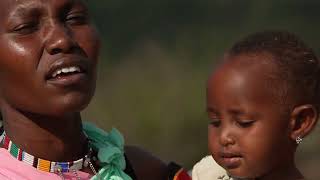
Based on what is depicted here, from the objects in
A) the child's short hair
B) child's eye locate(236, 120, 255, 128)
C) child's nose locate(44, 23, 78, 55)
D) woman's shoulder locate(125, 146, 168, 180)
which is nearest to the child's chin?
child's eye locate(236, 120, 255, 128)

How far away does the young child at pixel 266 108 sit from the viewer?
3201 mm

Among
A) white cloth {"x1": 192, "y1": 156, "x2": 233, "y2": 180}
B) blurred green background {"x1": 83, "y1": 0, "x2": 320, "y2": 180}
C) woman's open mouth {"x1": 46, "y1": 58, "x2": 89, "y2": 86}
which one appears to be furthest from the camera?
blurred green background {"x1": 83, "y1": 0, "x2": 320, "y2": 180}

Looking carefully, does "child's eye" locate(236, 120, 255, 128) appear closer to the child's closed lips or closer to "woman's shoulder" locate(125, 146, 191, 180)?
the child's closed lips

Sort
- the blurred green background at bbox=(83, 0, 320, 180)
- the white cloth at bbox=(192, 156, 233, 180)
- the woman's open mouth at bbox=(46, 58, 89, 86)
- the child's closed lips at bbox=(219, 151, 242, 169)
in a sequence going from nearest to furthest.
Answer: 1. the woman's open mouth at bbox=(46, 58, 89, 86)
2. the child's closed lips at bbox=(219, 151, 242, 169)
3. the white cloth at bbox=(192, 156, 233, 180)
4. the blurred green background at bbox=(83, 0, 320, 180)

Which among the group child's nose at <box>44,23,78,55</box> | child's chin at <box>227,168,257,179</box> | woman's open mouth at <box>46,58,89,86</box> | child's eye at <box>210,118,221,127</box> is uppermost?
child's nose at <box>44,23,78,55</box>

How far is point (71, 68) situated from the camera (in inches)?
125

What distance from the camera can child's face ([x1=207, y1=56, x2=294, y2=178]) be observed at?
3.20 meters

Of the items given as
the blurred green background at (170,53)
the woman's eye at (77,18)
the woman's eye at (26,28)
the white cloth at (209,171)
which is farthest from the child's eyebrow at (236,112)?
the blurred green background at (170,53)

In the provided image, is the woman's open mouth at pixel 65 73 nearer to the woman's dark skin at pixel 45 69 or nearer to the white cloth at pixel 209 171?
the woman's dark skin at pixel 45 69

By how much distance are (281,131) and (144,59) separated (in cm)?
549

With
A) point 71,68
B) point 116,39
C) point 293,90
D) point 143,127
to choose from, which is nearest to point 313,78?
point 293,90

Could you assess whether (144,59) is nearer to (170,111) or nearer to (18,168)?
(170,111)

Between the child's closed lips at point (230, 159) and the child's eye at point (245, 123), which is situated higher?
the child's eye at point (245, 123)

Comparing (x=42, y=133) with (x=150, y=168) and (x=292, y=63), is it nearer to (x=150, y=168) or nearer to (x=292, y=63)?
(x=150, y=168)
